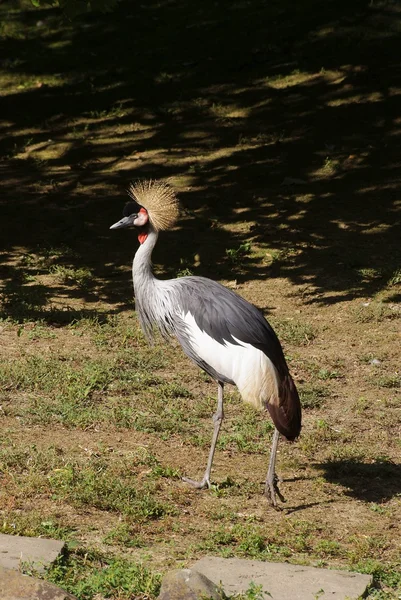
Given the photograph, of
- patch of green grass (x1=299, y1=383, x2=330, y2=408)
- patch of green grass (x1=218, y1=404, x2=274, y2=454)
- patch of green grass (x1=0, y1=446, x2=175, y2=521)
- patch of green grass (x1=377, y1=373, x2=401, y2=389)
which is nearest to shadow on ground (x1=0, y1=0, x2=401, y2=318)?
patch of green grass (x1=377, y1=373, x2=401, y2=389)

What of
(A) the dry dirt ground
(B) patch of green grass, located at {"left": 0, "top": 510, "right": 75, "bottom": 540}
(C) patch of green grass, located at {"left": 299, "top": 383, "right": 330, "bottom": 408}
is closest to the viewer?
(B) patch of green grass, located at {"left": 0, "top": 510, "right": 75, "bottom": 540}

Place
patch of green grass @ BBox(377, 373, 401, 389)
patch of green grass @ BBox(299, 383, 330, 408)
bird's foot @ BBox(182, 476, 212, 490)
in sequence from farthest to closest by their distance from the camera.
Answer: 1. patch of green grass @ BBox(377, 373, 401, 389)
2. patch of green grass @ BBox(299, 383, 330, 408)
3. bird's foot @ BBox(182, 476, 212, 490)

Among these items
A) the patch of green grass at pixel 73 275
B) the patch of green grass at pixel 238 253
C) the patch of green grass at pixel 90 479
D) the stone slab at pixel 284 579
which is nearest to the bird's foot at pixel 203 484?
the patch of green grass at pixel 90 479

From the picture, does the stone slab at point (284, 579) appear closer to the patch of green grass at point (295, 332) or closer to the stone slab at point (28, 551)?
the stone slab at point (28, 551)

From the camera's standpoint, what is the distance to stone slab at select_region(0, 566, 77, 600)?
441cm

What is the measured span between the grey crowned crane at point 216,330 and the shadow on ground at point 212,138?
3.27 m

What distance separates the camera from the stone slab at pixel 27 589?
4406mm

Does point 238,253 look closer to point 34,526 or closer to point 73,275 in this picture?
point 73,275

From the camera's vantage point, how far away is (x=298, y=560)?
543cm

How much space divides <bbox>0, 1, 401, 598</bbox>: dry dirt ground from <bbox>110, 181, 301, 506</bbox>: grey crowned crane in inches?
23.4

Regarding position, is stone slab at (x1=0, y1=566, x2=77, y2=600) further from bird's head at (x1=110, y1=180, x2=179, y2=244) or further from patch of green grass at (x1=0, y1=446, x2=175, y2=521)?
bird's head at (x1=110, y1=180, x2=179, y2=244)

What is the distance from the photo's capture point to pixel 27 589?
4.42 meters

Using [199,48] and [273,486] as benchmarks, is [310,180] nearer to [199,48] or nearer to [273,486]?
[199,48]

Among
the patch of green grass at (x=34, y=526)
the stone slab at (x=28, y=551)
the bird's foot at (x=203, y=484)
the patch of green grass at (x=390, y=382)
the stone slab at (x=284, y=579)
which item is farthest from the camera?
the patch of green grass at (x=390, y=382)
